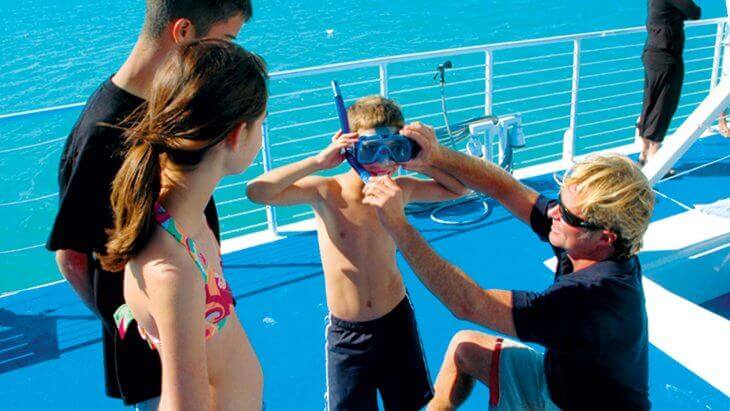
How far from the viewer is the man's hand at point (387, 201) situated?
1.69 meters

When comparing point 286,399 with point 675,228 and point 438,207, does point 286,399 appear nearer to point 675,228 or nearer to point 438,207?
point 438,207

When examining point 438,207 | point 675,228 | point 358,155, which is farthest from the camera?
point 438,207

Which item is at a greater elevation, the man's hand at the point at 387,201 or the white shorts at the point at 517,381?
the man's hand at the point at 387,201

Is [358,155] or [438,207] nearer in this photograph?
[358,155]

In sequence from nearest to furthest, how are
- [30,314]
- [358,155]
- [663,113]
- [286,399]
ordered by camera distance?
[358,155]
[286,399]
[30,314]
[663,113]

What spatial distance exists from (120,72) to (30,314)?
2.50 metres

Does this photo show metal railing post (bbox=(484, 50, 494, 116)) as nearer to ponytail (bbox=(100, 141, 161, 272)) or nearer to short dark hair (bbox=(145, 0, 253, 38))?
short dark hair (bbox=(145, 0, 253, 38))

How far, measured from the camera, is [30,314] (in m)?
3.39

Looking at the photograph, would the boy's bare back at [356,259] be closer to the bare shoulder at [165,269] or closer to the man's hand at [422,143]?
the man's hand at [422,143]

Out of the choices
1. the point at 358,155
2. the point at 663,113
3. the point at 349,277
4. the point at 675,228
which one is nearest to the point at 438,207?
the point at 675,228

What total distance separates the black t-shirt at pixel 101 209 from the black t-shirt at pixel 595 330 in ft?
3.25

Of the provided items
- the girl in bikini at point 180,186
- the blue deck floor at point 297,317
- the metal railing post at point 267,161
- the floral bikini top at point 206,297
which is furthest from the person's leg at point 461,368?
the metal railing post at point 267,161

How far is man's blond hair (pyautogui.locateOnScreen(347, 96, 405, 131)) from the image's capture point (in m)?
2.11

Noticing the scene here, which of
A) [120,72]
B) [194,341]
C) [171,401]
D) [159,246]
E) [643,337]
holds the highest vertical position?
[120,72]
